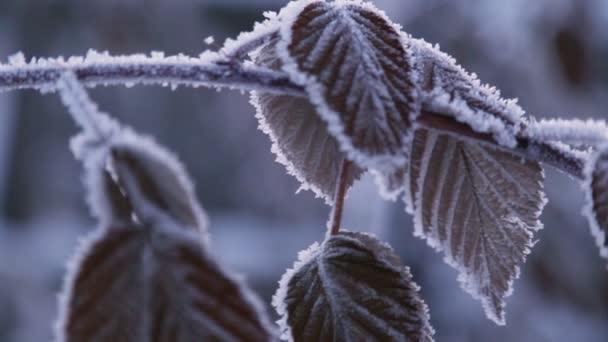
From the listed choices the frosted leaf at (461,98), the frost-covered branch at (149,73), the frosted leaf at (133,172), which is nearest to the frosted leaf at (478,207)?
the frosted leaf at (461,98)

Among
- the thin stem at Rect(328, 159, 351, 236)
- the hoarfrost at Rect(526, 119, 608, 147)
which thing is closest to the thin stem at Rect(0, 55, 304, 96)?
the thin stem at Rect(328, 159, 351, 236)

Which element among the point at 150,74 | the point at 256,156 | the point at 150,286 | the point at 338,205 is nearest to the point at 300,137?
the point at 338,205

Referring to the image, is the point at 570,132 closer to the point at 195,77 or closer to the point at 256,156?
the point at 195,77

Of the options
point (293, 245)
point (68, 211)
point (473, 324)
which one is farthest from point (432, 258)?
point (68, 211)

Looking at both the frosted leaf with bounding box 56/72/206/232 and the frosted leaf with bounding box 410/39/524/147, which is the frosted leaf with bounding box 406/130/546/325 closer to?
the frosted leaf with bounding box 410/39/524/147

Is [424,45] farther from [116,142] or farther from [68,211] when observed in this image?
[68,211]

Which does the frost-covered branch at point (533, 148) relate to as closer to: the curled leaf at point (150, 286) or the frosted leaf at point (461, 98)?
the frosted leaf at point (461, 98)
